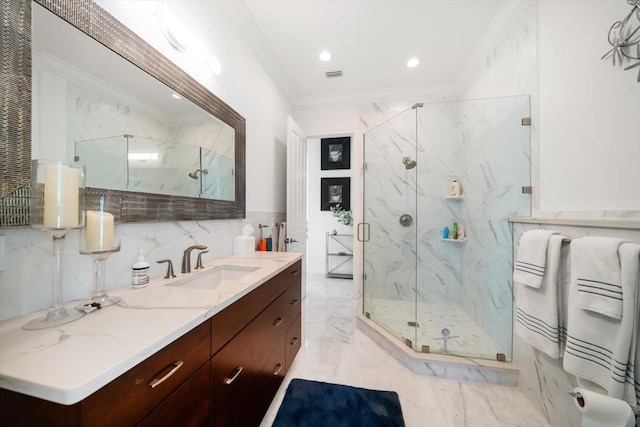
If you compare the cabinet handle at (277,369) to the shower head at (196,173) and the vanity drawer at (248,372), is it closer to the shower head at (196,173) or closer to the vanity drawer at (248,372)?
the vanity drawer at (248,372)

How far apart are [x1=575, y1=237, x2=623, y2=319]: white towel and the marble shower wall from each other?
0.30 ft

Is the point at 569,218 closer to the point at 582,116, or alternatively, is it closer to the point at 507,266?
the point at 582,116

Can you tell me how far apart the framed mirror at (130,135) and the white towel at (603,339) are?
6.42 ft

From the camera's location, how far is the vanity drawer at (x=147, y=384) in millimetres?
490

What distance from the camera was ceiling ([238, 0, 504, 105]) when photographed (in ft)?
6.13

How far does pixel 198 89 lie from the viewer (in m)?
1.45

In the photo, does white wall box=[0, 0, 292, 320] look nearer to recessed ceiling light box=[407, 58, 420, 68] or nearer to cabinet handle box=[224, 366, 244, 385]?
cabinet handle box=[224, 366, 244, 385]

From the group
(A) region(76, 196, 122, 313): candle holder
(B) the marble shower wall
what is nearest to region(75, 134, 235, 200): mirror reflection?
(A) region(76, 196, 122, 313): candle holder

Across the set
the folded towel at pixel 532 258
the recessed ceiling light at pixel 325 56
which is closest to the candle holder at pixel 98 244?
the folded towel at pixel 532 258

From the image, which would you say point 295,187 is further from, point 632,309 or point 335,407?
point 632,309

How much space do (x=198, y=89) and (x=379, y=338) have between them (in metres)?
2.41

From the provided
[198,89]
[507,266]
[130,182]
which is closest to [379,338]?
[507,266]

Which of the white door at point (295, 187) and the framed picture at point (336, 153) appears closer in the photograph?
the white door at point (295, 187)

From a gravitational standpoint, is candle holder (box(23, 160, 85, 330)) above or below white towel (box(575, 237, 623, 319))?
above
